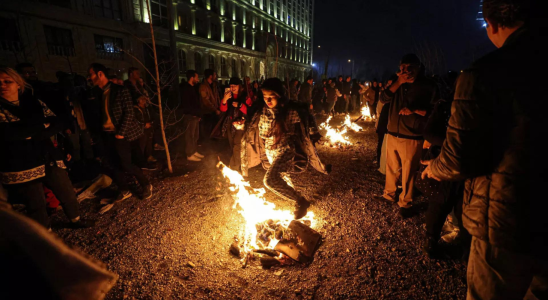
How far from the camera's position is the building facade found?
57.8 feet

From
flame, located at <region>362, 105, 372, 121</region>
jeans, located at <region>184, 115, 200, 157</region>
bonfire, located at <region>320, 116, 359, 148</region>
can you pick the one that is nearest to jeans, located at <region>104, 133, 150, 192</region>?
jeans, located at <region>184, 115, 200, 157</region>

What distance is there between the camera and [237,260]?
335 cm

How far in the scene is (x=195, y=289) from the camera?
2.88m

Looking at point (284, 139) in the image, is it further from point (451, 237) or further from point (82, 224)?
point (82, 224)

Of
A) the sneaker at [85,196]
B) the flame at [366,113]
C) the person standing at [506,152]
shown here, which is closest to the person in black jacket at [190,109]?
the sneaker at [85,196]

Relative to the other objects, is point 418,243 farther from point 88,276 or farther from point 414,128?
point 88,276

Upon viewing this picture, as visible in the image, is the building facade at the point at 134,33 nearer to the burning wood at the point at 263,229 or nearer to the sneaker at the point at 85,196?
the sneaker at the point at 85,196

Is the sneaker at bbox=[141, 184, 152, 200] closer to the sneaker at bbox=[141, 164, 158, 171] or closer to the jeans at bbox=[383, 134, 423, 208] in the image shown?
the sneaker at bbox=[141, 164, 158, 171]

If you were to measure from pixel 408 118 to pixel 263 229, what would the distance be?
9.31 ft

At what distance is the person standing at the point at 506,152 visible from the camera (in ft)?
4.70

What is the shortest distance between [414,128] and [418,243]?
5.57 ft

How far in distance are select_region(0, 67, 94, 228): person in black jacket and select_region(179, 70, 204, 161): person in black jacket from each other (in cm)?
381

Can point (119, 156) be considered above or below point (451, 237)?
above

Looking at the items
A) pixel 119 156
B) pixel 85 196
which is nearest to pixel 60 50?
pixel 85 196
